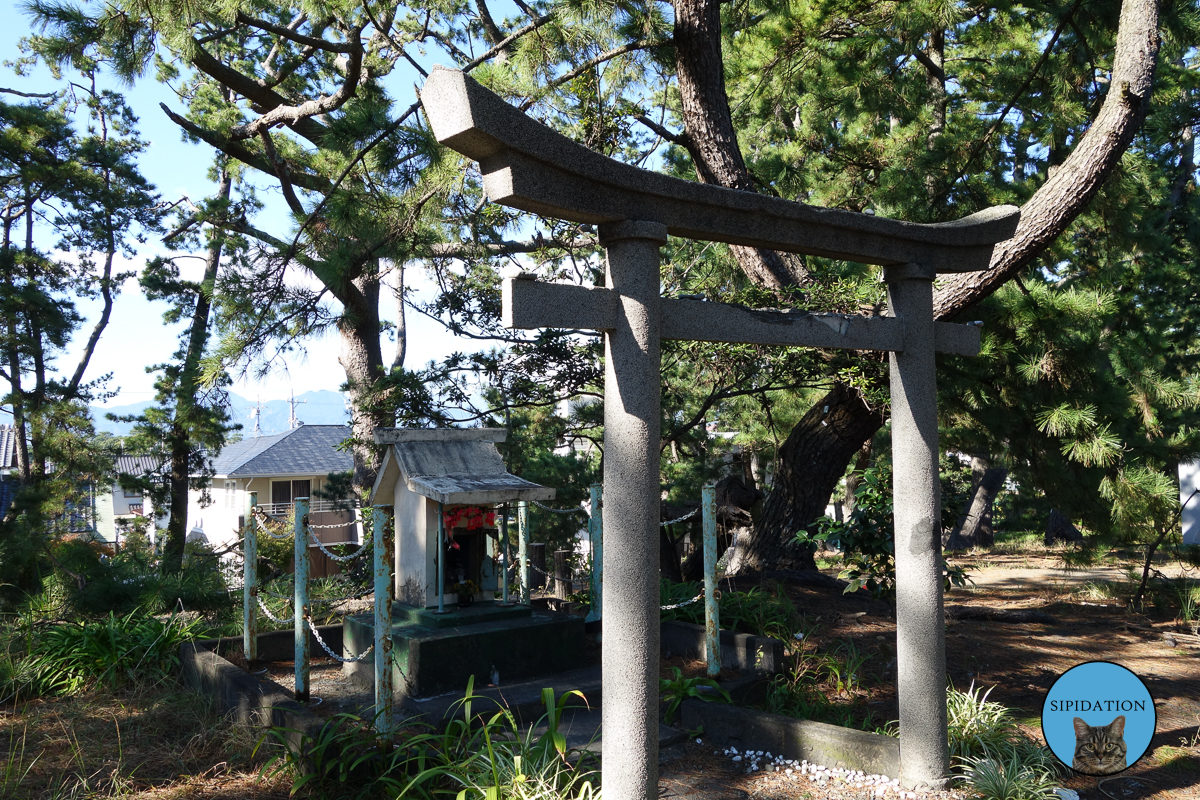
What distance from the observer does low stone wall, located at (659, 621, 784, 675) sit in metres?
5.90

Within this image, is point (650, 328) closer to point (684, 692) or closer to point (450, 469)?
point (684, 692)

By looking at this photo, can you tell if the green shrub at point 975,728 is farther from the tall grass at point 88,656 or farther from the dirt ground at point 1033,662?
the tall grass at point 88,656

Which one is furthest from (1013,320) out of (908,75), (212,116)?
(212,116)

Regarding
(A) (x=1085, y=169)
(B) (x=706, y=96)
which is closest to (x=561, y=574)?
(B) (x=706, y=96)

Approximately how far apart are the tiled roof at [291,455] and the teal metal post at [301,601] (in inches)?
808

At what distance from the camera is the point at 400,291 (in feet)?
33.6

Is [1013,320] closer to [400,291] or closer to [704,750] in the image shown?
[704,750]

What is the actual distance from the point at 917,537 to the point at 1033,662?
3464 millimetres

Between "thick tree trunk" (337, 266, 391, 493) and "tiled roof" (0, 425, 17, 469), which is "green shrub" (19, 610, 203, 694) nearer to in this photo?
"thick tree trunk" (337, 266, 391, 493)

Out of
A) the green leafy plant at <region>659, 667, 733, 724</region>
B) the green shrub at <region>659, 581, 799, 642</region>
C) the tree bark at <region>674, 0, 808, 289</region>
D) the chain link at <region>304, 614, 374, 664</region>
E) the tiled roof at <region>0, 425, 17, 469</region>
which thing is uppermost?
the tree bark at <region>674, 0, 808, 289</region>

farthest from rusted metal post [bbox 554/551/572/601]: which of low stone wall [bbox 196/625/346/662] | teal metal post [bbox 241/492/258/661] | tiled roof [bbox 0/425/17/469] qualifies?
tiled roof [bbox 0/425/17/469]

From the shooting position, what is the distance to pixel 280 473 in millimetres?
26172

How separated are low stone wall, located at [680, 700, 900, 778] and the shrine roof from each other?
2.13m

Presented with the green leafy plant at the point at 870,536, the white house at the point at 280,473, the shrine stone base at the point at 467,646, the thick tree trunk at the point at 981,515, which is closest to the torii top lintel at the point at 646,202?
the green leafy plant at the point at 870,536
